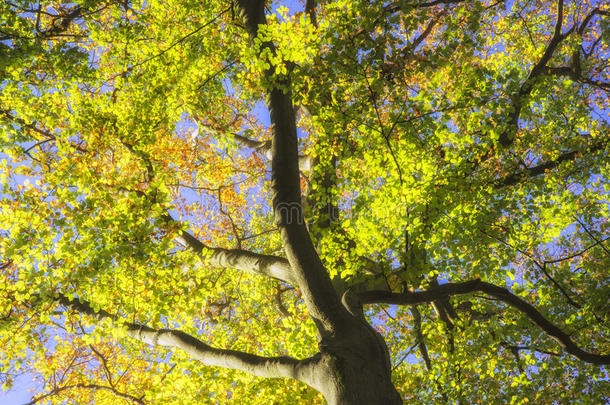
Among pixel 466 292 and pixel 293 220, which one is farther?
pixel 466 292

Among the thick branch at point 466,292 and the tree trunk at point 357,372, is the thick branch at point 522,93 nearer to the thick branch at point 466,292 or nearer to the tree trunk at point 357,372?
the thick branch at point 466,292

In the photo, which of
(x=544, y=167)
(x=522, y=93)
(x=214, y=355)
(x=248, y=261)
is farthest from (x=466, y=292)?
(x=544, y=167)

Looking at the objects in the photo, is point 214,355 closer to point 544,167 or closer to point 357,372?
point 357,372

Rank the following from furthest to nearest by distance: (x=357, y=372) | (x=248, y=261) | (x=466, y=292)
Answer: (x=248, y=261)
(x=466, y=292)
(x=357, y=372)

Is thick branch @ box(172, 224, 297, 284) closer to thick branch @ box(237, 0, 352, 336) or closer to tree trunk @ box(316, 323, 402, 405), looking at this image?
thick branch @ box(237, 0, 352, 336)

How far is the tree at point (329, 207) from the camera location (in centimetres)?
495

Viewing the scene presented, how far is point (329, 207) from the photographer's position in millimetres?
7520

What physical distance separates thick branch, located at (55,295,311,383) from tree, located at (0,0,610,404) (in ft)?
0.12

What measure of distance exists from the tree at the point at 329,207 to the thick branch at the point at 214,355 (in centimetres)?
4

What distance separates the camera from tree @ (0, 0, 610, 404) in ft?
16.3

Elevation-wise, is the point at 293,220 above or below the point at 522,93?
below

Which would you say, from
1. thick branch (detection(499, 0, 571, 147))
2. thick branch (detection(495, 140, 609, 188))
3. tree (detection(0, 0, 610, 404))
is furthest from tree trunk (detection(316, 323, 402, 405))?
thick branch (detection(495, 140, 609, 188))

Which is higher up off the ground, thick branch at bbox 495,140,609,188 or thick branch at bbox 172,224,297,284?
thick branch at bbox 495,140,609,188

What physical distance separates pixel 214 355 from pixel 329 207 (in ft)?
12.6
